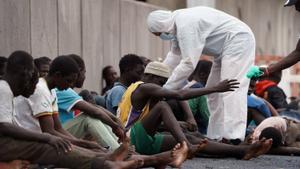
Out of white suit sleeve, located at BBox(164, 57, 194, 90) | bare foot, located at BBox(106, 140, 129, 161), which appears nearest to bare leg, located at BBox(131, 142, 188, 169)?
bare foot, located at BBox(106, 140, 129, 161)

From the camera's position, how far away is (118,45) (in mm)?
15539

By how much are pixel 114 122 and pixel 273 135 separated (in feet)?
6.94

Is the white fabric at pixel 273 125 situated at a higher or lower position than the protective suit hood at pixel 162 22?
lower

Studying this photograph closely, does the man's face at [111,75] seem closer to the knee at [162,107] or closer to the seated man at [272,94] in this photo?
the seated man at [272,94]

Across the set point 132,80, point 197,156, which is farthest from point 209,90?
point 132,80

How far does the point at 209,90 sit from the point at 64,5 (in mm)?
4971

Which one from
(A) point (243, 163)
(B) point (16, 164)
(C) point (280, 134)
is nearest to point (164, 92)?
(A) point (243, 163)

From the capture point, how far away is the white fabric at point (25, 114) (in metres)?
7.94

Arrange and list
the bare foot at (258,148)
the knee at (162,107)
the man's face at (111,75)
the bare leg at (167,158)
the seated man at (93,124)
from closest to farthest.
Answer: the bare leg at (167,158)
the knee at (162,107)
the seated man at (93,124)
the bare foot at (258,148)
the man's face at (111,75)

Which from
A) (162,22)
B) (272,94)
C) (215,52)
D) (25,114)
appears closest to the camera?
(25,114)

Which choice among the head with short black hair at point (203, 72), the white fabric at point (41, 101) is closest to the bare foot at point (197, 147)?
the white fabric at point (41, 101)

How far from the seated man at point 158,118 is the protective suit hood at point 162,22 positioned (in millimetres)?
1079

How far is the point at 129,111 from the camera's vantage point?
9.56 metres

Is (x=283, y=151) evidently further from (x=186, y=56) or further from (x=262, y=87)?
(x=262, y=87)
